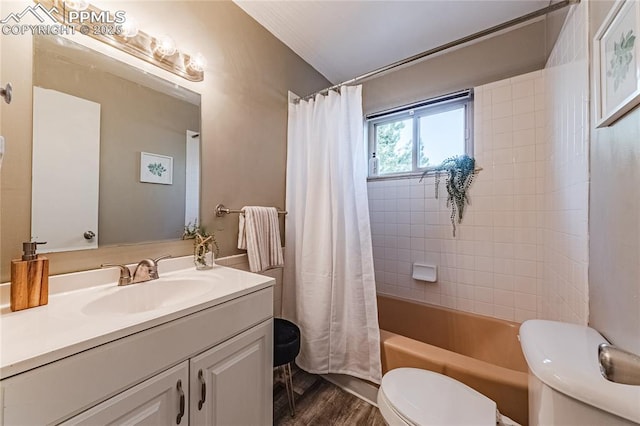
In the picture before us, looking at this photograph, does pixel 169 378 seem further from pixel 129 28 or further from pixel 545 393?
pixel 129 28

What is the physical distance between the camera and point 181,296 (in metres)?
1.12

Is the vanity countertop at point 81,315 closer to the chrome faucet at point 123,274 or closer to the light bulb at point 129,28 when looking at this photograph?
the chrome faucet at point 123,274

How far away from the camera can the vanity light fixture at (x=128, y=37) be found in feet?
3.17

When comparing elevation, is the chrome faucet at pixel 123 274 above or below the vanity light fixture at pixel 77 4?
below

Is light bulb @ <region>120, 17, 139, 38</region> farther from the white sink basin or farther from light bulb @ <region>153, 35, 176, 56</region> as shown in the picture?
the white sink basin

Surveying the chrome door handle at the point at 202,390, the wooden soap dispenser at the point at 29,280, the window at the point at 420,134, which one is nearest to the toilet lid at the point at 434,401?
the chrome door handle at the point at 202,390

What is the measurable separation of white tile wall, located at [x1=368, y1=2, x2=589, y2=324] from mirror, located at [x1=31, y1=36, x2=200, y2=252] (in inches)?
65.4

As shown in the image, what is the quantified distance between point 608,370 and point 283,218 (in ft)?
5.48

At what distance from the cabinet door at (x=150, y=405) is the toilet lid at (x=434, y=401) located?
76 centimetres

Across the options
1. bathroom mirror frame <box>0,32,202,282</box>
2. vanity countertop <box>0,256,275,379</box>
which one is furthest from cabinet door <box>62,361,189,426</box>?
bathroom mirror frame <box>0,32,202,282</box>

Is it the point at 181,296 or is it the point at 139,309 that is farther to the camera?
the point at 181,296

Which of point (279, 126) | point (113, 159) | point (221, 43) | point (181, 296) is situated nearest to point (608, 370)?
point (181, 296)

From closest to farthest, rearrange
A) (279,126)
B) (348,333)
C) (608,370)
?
(608,370) < (348,333) < (279,126)

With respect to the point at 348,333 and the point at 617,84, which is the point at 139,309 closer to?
the point at 348,333
